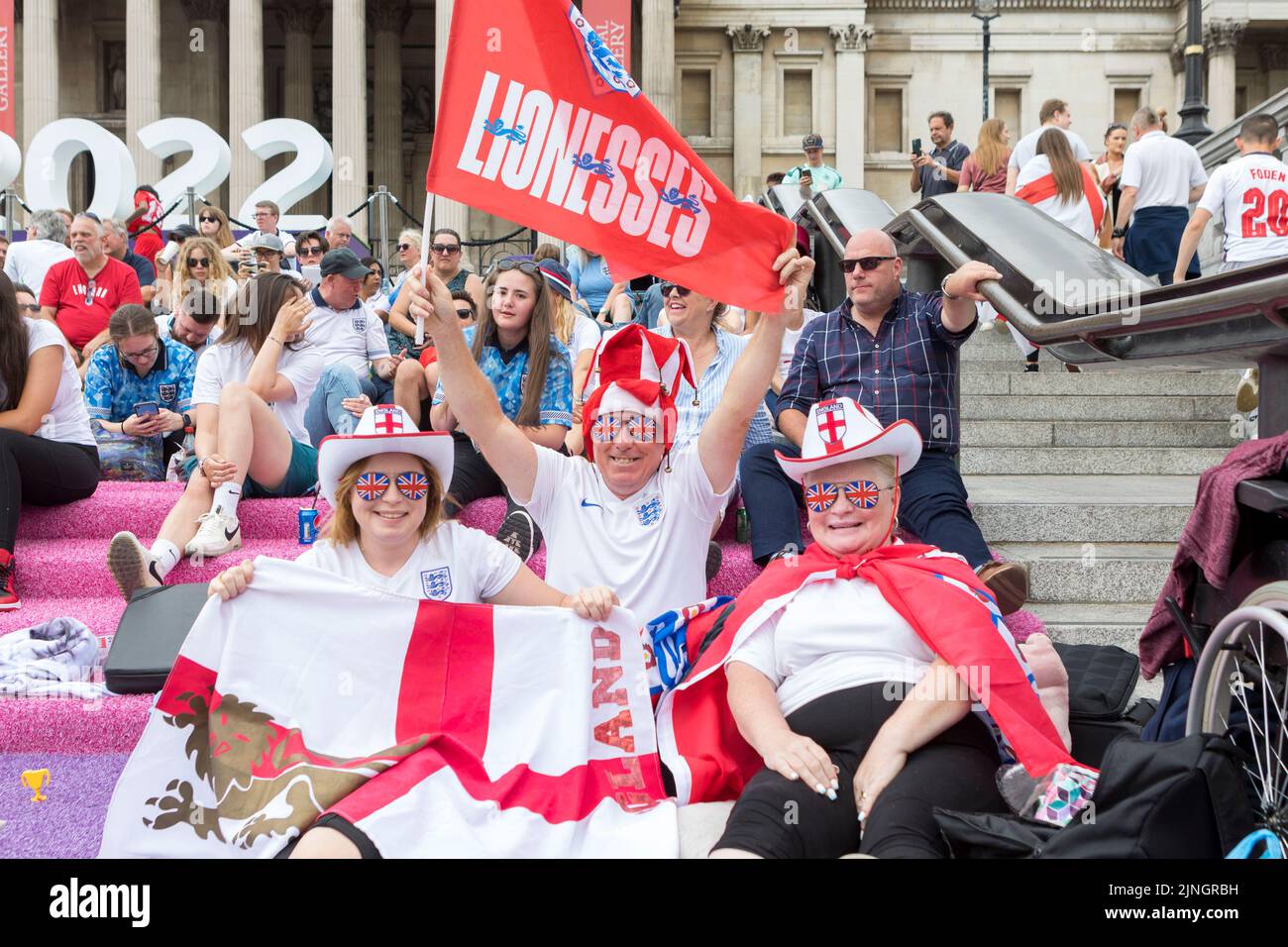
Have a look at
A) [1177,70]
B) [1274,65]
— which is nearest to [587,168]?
[1177,70]

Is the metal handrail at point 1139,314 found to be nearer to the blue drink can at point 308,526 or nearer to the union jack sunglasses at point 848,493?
the union jack sunglasses at point 848,493

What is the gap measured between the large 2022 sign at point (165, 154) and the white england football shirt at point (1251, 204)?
10.3 m

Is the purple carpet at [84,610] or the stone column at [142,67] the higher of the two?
the stone column at [142,67]

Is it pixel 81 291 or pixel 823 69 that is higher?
pixel 823 69

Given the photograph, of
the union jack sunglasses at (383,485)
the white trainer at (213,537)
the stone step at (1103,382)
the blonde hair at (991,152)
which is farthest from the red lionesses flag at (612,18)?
the union jack sunglasses at (383,485)

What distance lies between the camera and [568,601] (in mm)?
3688

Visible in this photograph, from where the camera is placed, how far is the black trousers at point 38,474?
5.49 m

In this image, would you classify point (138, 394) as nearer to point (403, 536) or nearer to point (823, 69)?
point (403, 536)

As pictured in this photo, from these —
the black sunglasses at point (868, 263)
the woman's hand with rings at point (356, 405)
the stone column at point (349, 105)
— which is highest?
the stone column at point (349, 105)

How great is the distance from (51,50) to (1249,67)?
1426 inches

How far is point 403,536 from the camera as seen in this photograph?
3699 millimetres

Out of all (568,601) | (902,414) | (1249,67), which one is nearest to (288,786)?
(568,601)

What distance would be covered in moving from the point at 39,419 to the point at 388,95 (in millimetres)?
36374

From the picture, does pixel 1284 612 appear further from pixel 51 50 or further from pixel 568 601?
pixel 51 50
